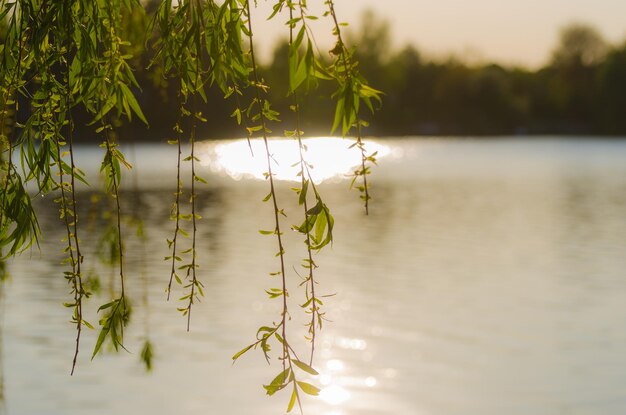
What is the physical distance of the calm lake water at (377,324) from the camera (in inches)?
520

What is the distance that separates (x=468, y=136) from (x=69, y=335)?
118 m

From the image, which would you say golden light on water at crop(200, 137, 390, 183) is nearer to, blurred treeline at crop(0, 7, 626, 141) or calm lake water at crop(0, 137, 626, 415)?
blurred treeline at crop(0, 7, 626, 141)

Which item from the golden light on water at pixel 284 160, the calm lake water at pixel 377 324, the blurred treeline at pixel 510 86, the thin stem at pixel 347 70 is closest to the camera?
the thin stem at pixel 347 70

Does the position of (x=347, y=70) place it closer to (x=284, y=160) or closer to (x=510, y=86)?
(x=284, y=160)

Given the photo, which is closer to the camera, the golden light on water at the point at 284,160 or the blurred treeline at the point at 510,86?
the golden light on water at the point at 284,160

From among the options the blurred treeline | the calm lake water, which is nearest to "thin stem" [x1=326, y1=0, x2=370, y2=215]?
the calm lake water

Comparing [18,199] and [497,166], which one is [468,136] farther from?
[18,199]

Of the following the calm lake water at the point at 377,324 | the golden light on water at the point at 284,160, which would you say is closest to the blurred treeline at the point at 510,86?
the golden light on water at the point at 284,160

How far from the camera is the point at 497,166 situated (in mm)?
68500

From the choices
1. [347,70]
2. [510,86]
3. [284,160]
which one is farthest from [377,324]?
[510,86]

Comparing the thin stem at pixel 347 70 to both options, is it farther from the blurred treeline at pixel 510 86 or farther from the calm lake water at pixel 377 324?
the blurred treeline at pixel 510 86

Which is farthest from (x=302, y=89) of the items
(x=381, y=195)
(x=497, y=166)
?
(x=497, y=166)

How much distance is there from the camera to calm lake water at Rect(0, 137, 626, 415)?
1322cm

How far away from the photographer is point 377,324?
55.8ft
